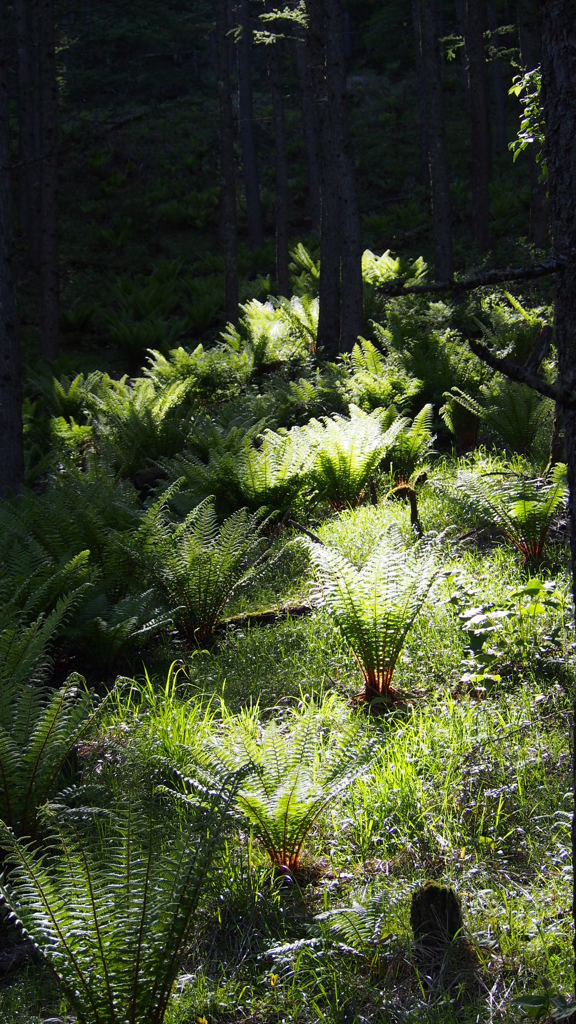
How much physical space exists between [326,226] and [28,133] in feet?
41.6

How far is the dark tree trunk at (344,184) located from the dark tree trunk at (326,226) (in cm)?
99

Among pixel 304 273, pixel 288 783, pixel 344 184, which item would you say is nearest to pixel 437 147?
pixel 304 273

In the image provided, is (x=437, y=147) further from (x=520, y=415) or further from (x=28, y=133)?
(x=28, y=133)

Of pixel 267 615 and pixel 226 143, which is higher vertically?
pixel 226 143

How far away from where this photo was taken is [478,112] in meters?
16.3

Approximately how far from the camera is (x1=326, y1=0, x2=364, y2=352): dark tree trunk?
30.7 ft

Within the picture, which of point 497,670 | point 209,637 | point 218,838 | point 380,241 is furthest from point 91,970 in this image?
point 380,241

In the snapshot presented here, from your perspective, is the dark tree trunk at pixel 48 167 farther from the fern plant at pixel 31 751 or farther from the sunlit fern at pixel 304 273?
the fern plant at pixel 31 751

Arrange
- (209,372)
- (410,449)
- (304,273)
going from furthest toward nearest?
(304,273) → (209,372) → (410,449)

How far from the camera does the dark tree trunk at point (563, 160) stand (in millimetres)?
1521

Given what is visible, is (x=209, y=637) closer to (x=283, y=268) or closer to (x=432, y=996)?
(x=432, y=996)

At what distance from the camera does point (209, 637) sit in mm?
4613

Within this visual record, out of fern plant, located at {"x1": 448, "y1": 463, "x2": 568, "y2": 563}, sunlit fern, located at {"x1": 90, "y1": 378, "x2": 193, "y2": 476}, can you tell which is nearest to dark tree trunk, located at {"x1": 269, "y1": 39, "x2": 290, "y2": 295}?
sunlit fern, located at {"x1": 90, "y1": 378, "x2": 193, "y2": 476}

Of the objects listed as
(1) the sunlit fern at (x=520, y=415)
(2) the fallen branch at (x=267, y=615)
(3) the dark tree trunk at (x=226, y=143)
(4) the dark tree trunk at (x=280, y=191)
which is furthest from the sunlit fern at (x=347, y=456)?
(4) the dark tree trunk at (x=280, y=191)
